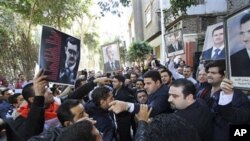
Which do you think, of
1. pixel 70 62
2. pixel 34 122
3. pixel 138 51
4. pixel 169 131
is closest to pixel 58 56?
pixel 70 62

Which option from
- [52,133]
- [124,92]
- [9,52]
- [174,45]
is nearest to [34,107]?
[52,133]

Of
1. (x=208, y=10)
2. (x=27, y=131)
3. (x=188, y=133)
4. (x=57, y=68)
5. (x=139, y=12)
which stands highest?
(x=139, y=12)

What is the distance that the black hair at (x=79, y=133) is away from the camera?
2.16m

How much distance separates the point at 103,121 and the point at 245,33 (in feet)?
7.23

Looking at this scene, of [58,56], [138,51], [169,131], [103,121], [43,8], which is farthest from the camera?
[138,51]

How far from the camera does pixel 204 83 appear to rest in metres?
5.77

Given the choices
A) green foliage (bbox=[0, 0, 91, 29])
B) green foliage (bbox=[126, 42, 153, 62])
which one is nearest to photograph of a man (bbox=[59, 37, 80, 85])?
green foliage (bbox=[0, 0, 91, 29])

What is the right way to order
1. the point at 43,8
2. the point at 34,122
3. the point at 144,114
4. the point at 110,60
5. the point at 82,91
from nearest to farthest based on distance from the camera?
the point at 144,114 < the point at 34,122 < the point at 82,91 < the point at 110,60 < the point at 43,8

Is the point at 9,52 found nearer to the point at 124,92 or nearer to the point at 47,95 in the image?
the point at 124,92

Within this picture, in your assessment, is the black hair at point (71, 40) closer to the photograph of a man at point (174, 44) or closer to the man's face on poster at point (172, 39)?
the photograph of a man at point (174, 44)

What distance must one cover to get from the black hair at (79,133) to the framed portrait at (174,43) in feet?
20.7

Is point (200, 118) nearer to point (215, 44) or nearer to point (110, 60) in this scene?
point (215, 44)

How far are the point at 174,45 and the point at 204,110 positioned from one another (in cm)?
523

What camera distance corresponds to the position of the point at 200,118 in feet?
11.7
